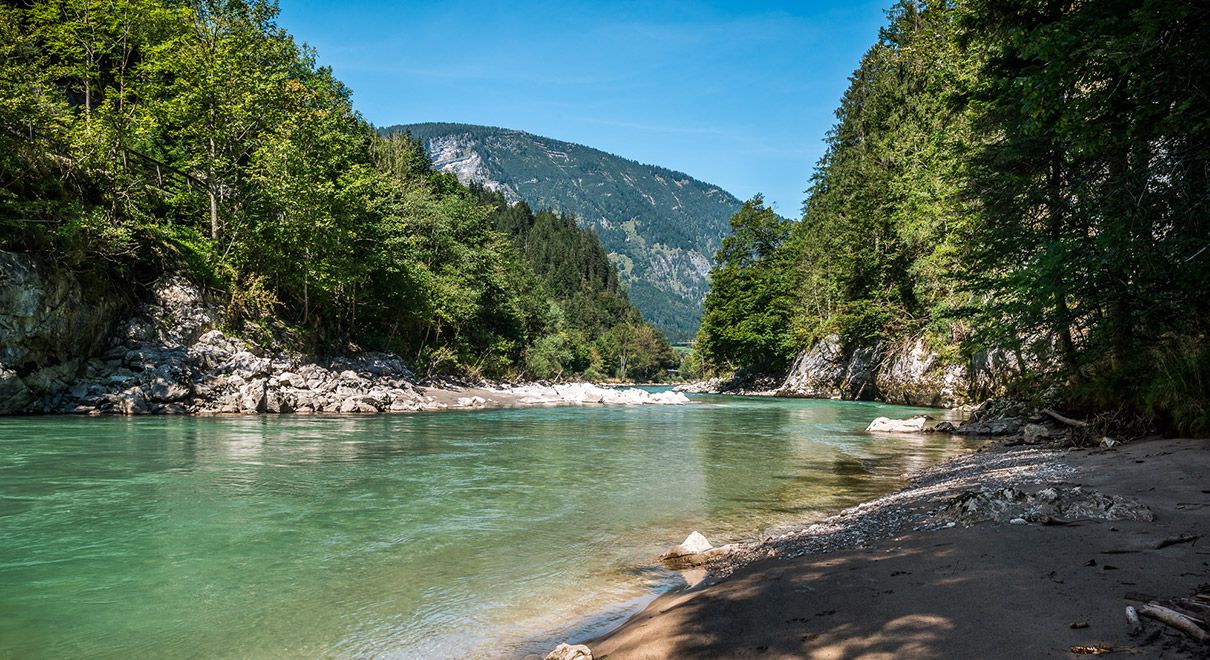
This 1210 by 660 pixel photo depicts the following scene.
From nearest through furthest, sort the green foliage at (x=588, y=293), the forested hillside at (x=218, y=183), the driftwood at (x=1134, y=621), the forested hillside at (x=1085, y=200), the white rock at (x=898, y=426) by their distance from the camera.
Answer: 1. the driftwood at (x=1134, y=621)
2. the forested hillside at (x=1085, y=200)
3. the white rock at (x=898, y=426)
4. the forested hillside at (x=218, y=183)
5. the green foliage at (x=588, y=293)

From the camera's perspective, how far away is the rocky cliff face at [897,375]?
80.2ft

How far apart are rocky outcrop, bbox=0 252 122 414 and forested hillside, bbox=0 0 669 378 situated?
0.89 meters

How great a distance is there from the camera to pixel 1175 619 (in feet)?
7.71

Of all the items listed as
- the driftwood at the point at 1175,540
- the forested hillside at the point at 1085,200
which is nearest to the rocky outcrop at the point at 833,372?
the forested hillside at the point at 1085,200

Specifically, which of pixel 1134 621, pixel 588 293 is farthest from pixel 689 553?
pixel 588 293

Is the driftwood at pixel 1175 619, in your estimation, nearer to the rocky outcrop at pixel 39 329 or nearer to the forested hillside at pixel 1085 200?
the forested hillside at pixel 1085 200

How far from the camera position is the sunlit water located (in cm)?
440

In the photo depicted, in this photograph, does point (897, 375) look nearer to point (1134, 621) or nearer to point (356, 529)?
point (356, 529)

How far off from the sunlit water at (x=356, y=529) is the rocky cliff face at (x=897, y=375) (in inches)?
444

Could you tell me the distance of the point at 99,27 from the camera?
23.1 m

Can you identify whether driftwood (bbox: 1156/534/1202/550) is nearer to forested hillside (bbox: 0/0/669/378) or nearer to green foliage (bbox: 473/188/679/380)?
forested hillside (bbox: 0/0/669/378)

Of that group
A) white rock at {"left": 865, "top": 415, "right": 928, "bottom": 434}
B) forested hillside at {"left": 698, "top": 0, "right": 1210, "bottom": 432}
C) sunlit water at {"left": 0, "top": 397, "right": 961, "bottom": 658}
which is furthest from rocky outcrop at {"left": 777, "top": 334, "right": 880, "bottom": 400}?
sunlit water at {"left": 0, "top": 397, "right": 961, "bottom": 658}

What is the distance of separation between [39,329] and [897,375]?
116 ft

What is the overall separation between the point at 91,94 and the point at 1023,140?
33476mm
